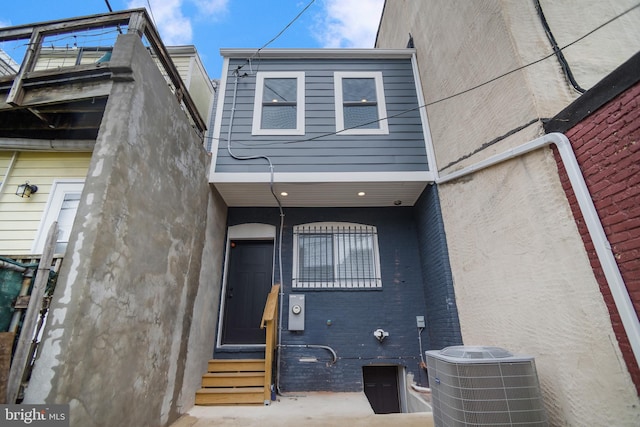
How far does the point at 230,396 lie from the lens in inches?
141

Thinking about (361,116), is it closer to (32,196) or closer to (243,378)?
(243,378)

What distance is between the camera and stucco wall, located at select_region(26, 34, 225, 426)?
1.85m

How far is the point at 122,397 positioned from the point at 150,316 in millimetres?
668

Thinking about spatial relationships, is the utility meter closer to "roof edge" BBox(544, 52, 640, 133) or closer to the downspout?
"roof edge" BBox(544, 52, 640, 133)

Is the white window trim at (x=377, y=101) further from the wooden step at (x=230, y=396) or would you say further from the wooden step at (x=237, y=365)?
the wooden step at (x=230, y=396)

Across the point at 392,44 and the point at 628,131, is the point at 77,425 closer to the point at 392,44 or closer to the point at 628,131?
the point at 628,131

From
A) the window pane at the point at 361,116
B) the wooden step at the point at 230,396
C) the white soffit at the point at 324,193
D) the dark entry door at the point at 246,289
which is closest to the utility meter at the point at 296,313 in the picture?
the dark entry door at the point at 246,289

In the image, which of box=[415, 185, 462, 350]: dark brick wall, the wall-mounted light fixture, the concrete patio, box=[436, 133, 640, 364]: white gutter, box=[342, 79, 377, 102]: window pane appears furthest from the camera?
box=[342, 79, 377, 102]: window pane

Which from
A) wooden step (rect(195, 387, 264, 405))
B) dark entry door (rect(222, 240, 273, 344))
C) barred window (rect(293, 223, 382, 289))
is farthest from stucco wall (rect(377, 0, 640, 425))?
dark entry door (rect(222, 240, 273, 344))

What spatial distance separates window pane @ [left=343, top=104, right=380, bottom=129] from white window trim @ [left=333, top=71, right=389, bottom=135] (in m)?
0.08

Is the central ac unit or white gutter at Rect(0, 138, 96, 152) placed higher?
white gutter at Rect(0, 138, 96, 152)

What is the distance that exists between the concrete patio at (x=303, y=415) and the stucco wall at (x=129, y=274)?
1.40 ft

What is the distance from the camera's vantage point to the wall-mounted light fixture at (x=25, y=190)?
154 inches

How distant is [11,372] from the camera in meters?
1.73
